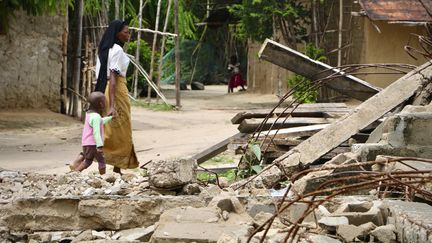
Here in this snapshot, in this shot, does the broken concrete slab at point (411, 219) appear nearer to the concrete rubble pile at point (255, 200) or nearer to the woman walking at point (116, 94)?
the concrete rubble pile at point (255, 200)

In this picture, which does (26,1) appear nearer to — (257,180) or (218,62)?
(257,180)

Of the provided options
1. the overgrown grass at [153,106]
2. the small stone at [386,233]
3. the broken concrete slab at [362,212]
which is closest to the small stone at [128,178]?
the broken concrete slab at [362,212]

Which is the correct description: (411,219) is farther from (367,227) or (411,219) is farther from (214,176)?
(214,176)

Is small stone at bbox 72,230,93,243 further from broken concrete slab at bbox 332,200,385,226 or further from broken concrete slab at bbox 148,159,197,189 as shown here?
broken concrete slab at bbox 332,200,385,226

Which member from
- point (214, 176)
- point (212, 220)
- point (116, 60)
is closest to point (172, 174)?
point (212, 220)

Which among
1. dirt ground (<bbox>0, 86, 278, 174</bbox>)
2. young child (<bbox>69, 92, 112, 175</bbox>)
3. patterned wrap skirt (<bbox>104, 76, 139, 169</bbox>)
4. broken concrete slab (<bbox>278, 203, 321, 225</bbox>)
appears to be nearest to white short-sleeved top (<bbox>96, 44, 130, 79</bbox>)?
patterned wrap skirt (<bbox>104, 76, 139, 169</bbox>)

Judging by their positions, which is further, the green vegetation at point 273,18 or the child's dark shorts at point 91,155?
the green vegetation at point 273,18

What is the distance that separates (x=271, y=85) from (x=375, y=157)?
17.6 m

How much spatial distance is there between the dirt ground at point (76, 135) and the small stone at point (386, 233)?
4733 millimetres

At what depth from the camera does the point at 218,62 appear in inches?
1316

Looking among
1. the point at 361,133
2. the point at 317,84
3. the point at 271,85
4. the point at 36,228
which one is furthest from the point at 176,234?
the point at 271,85

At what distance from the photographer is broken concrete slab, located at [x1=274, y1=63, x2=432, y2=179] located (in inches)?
239

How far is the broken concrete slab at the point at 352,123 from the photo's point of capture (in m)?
6.07

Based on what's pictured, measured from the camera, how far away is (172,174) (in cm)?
577
